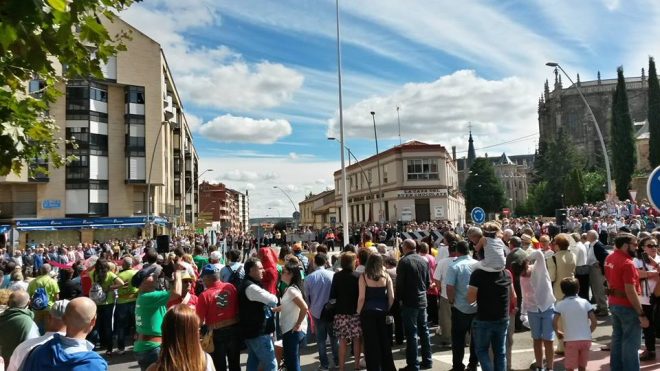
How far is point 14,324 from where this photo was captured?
5656 mm

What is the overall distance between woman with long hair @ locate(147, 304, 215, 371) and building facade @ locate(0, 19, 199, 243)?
132ft

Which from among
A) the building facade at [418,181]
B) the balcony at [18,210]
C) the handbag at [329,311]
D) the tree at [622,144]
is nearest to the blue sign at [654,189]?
the handbag at [329,311]

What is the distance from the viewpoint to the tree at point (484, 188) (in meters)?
76.9

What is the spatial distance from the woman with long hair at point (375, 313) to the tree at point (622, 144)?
66.6 m

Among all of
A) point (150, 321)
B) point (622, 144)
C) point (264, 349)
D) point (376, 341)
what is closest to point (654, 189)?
point (376, 341)

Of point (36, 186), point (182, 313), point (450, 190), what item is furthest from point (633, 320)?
point (450, 190)

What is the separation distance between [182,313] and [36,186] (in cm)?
4571

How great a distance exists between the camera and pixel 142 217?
44.2 metres

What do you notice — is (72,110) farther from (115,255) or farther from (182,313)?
(182,313)

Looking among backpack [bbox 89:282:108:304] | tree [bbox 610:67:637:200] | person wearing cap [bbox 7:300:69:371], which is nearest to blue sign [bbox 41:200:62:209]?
backpack [bbox 89:282:108:304]

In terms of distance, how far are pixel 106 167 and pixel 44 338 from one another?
44319mm

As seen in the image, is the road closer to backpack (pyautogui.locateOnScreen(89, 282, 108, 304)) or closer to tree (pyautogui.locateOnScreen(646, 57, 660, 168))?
backpack (pyautogui.locateOnScreen(89, 282, 108, 304))

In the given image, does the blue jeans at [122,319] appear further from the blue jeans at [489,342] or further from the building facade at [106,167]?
the building facade at [106,167]

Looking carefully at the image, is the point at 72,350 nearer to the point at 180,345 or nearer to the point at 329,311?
the point at 180,345
